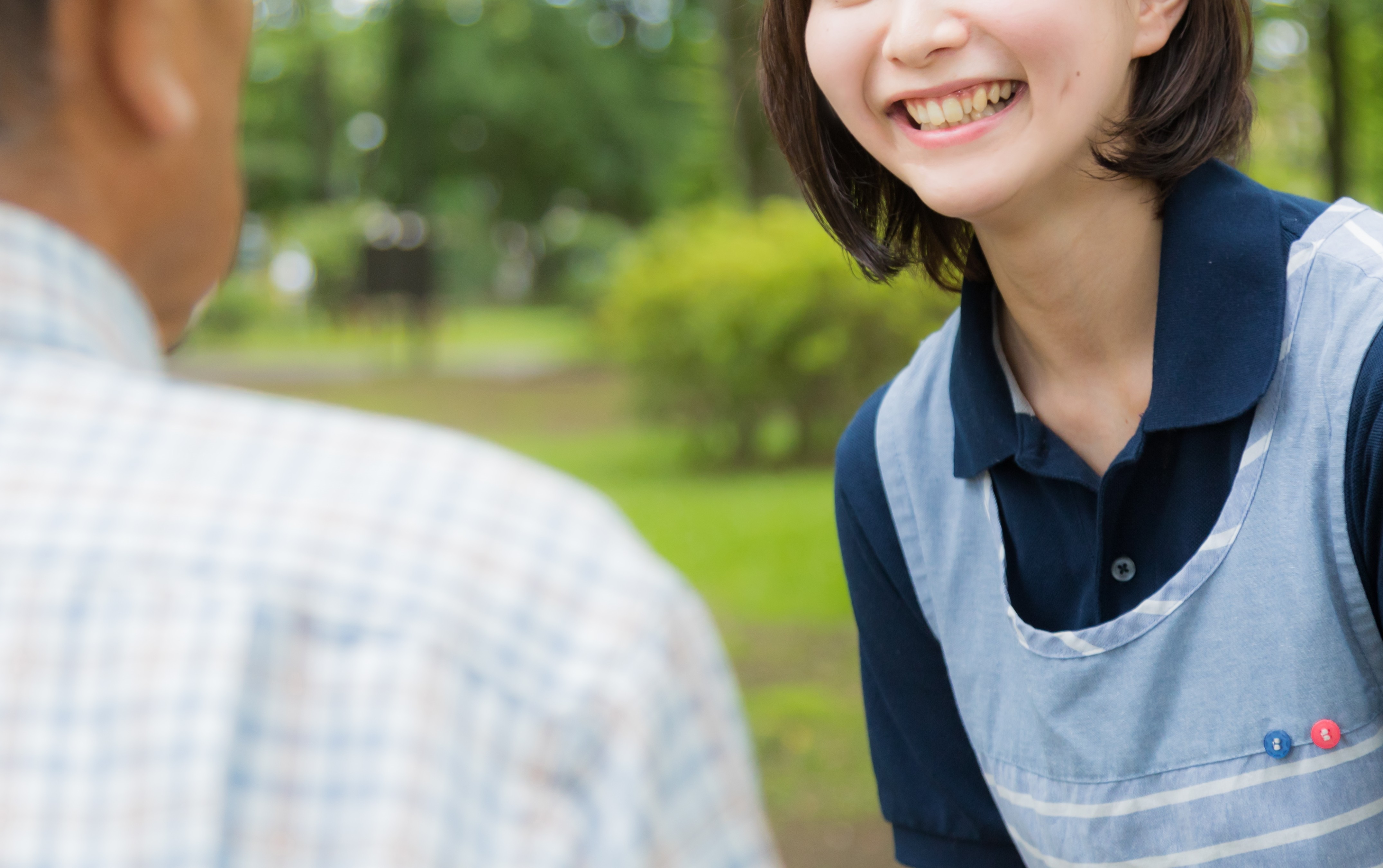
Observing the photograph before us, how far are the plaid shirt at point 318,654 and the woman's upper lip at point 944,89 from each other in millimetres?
1056

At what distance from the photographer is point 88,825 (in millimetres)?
688

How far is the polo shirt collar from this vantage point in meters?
1.60

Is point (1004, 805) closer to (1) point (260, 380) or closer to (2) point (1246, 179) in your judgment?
(2) point (1246, 179)

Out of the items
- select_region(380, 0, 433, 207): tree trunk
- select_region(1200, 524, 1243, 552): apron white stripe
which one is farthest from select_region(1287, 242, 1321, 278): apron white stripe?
select_region(380, 0, 433, 207): tree trunk

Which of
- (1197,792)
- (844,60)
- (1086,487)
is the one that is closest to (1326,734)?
(1197,792)

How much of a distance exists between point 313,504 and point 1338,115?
40.2 feet

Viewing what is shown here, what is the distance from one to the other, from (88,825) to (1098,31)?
4.58ft

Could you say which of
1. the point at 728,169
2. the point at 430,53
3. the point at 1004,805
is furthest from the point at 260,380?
the point at 430,53

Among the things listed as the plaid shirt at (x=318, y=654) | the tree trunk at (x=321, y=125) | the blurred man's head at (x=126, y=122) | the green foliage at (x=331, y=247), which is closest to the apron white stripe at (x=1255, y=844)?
the plaid shirt at (x=318, y=654)

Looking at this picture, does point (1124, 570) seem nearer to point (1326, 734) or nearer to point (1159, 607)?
point (1159, 607)

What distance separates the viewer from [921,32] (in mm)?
1662

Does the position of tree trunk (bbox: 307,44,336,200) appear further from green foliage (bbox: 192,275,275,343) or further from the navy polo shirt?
the navy polo shirt

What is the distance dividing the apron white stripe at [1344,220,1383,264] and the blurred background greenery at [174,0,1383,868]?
31.6 inches

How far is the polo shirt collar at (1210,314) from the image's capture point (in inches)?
63.0
